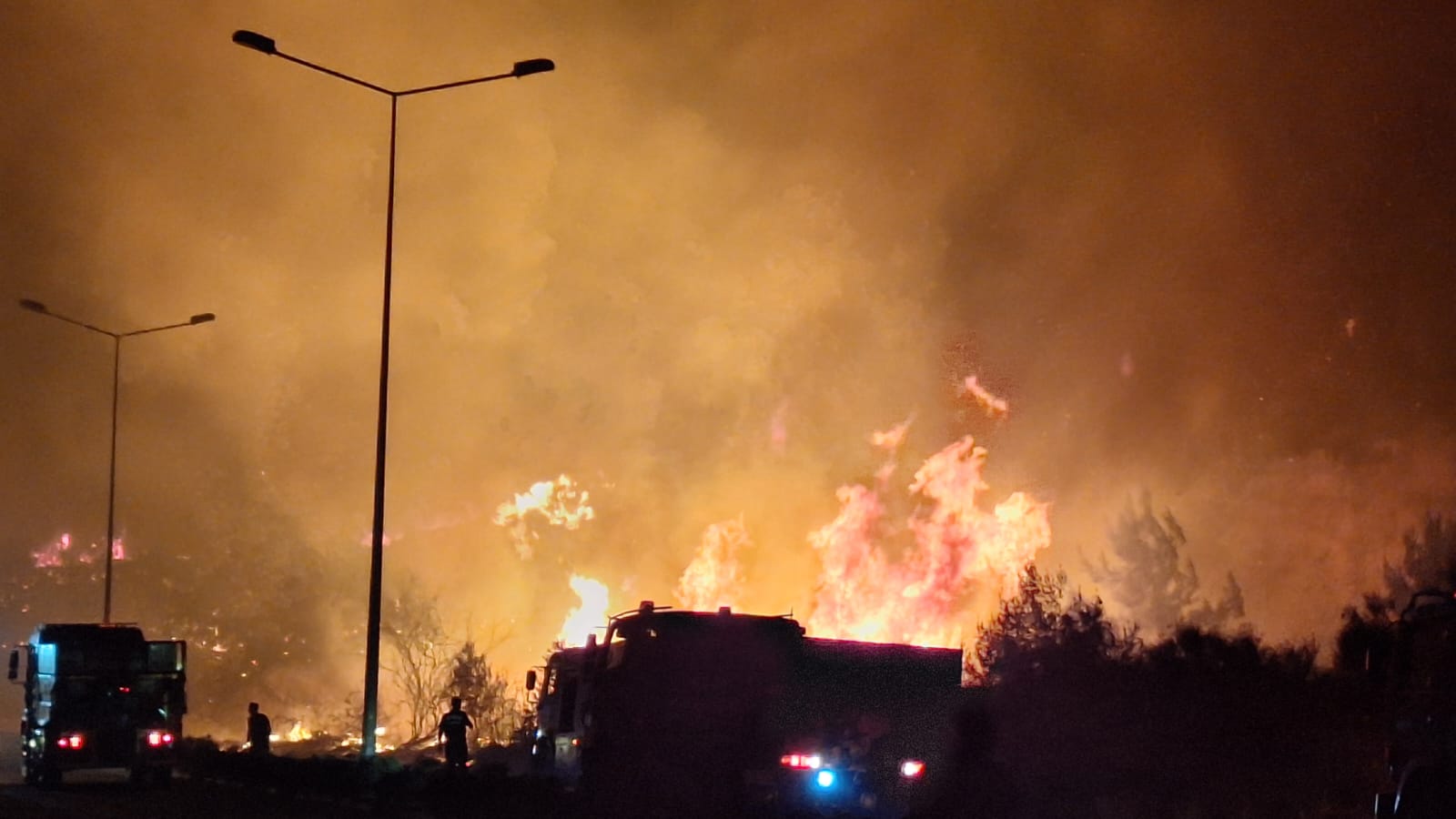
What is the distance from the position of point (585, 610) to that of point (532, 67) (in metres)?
43.7

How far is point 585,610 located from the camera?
2598 inches

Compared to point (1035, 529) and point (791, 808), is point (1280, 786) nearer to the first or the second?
point (791, 808)

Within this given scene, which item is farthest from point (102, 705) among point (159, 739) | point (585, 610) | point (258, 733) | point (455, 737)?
point (585, 610)

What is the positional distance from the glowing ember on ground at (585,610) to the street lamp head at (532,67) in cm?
3949

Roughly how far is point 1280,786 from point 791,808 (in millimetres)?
7223

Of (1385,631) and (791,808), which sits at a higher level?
(1385,631)

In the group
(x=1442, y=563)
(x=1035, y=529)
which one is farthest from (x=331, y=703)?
(x=1442, y=563)

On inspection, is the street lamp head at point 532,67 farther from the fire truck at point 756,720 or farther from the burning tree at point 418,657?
→ the burning tree at point 418,657

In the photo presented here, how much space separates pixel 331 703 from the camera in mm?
76875

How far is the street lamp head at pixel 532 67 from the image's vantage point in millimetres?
24453

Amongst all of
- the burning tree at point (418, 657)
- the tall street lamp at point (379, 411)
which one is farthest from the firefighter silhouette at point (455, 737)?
the burning tree at point (418, 657)

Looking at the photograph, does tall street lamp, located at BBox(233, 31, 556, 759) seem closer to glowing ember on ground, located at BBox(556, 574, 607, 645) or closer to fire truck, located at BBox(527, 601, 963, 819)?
fire truck, located at BBox(527, 601, 963, 819)

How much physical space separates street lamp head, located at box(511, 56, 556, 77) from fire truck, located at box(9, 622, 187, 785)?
1298cm

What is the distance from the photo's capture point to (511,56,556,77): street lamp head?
24453 mm
